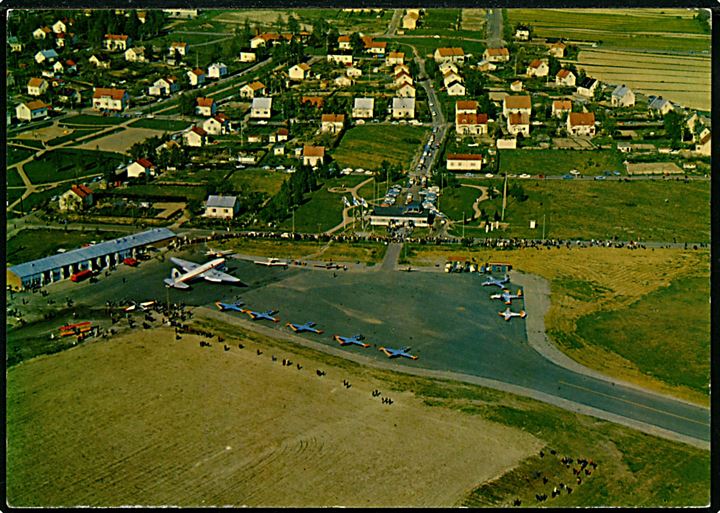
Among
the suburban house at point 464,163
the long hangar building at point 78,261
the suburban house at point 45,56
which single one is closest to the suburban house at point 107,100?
the suburban house at point 45,56

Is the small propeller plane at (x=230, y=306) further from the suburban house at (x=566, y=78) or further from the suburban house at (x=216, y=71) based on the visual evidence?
the suburban house at (x=566, y=78)

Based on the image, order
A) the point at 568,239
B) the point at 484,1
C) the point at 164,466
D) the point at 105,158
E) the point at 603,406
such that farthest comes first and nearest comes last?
the point at 105,158, the point at 568,239, the point at 603,406, the point at 164,466, the point at 484,1

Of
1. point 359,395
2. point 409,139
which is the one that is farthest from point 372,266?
point 409,139

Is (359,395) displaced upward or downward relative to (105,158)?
downward

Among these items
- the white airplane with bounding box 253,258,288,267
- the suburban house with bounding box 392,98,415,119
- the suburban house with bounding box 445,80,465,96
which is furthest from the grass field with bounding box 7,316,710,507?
the suburban house with bounding box 445,80,465,96

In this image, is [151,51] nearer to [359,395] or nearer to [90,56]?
[90,56]

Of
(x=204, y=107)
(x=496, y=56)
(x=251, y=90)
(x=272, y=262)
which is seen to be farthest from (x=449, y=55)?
(x=272, y=262)

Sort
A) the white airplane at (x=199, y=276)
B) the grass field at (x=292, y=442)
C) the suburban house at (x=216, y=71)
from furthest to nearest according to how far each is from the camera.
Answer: the suburban house at (x=216, y=71) < the white airplane at (x=199, y=276) < the grass field at (x=292, y=442)
